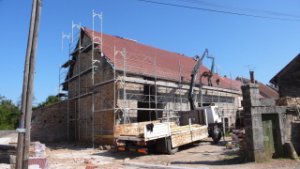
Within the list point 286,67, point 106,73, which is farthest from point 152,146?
point 286,67

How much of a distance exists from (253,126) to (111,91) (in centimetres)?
1128

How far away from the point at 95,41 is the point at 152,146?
1022 centimetres

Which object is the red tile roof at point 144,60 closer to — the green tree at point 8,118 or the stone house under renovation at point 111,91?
the stone house under renovation at point 111,91

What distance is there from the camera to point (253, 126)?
35.4 ft

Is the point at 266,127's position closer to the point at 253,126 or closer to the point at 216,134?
the point at 253,126

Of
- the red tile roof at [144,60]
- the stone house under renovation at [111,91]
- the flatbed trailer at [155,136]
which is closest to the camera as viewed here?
the flatbed trailer at [155,136]

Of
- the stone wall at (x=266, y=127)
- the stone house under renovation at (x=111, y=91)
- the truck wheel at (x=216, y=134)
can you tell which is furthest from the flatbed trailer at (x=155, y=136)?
the stone wall at (x=266, y=127)

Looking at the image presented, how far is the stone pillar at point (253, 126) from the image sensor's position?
34.8ft

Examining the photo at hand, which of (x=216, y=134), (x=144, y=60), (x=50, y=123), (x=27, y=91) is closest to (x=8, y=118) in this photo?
(x=50, y=123)

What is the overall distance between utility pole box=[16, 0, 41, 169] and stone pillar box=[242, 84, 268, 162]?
701 cm

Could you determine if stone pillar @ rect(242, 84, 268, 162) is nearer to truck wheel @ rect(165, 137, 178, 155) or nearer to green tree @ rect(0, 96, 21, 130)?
truck wheel @ rect(165, 137, 178, 155)

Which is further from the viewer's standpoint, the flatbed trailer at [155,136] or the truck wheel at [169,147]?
the truck wheel at [169,147]

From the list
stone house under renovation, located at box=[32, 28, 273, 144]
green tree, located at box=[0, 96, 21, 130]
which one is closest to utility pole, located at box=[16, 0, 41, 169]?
stone house under renovation, located at box=[32, 28, 273, 144]

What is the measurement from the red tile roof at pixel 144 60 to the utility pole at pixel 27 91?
36.8 feet
